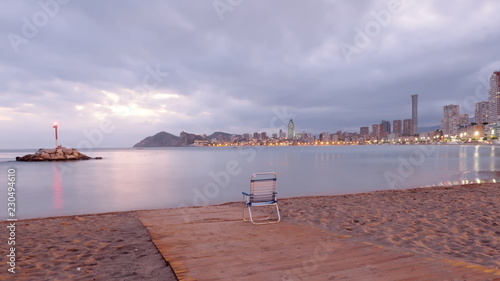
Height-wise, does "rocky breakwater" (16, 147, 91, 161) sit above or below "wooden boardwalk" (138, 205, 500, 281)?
below

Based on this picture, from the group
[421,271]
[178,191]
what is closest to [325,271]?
[421,271]

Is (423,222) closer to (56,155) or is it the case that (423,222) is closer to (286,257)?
(286,257)

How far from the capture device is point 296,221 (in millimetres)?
8195

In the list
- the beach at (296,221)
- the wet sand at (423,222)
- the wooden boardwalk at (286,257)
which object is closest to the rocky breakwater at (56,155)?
the beach at (296,221)

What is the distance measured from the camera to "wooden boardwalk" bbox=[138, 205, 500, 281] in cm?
420

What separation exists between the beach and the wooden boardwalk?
37 centimetres

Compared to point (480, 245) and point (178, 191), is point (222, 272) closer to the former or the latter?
point (480, 245)

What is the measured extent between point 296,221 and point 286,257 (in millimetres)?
3366

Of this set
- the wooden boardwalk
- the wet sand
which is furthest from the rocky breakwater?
the wooden boardwalk

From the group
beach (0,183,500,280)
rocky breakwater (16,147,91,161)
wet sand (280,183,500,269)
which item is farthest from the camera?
rocky breakwater (16,147,91,161)

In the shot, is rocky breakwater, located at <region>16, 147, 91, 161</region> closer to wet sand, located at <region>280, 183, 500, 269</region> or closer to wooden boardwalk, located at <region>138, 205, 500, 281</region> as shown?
wet sand, located at <region>280, 183, 500, 269</region>

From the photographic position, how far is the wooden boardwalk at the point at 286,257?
4195 millimetres

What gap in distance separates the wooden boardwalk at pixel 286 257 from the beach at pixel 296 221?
0.37 meters

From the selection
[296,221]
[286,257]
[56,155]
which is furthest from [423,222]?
[56,155]
